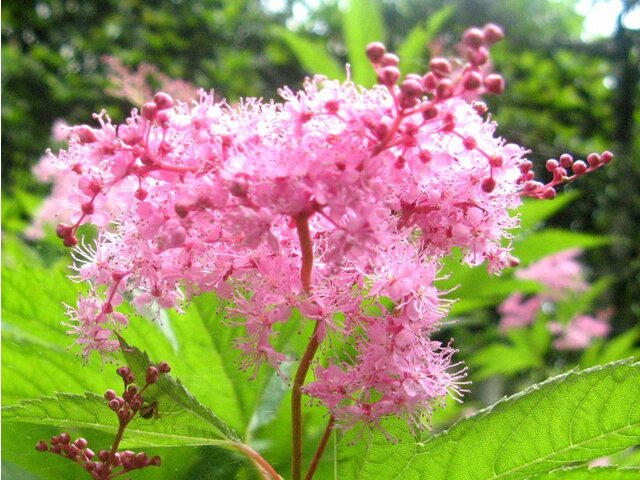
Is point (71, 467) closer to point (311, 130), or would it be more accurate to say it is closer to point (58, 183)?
point (311, 130)

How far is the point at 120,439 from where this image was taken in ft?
2.65

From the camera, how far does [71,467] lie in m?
1.00

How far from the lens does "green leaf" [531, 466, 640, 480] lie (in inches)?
31.3

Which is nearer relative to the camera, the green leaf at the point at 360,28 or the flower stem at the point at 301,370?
the flower stem at the point at 301,370

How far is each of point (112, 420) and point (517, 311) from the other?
12.4ft

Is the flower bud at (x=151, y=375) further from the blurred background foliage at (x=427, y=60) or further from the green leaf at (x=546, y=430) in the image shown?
the blurred background foliage at (x=427, y=60)

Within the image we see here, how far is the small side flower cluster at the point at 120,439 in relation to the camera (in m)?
0.78

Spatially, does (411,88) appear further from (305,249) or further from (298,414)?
(298,414)

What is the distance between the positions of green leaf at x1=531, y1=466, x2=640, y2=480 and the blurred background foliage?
6.14 feet

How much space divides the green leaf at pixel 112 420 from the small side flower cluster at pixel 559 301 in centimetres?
355

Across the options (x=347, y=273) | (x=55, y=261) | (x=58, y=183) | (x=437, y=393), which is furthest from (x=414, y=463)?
(x=58, y=183)

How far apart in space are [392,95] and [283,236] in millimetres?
216

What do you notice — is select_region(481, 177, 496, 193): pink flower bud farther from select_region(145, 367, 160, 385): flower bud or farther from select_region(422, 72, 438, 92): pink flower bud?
select_region(145, 367, 160, 385): flower bud

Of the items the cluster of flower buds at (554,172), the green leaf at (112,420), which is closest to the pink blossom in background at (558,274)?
the cluster of flower buds at (554,172)
